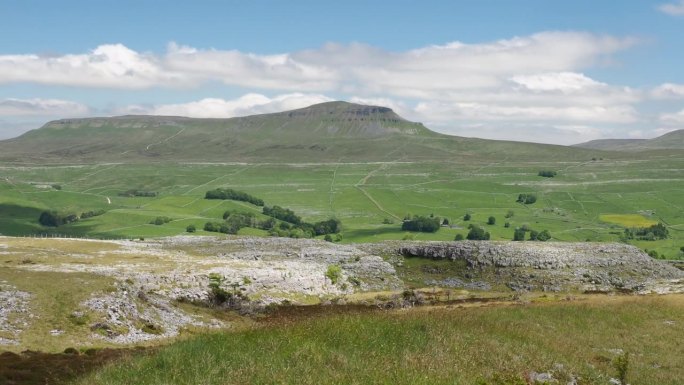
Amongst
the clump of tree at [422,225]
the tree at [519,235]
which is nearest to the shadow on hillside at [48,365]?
the tree at [519,235]

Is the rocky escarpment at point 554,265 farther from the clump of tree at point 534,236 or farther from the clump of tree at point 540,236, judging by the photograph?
the clump of tree at point 540,236

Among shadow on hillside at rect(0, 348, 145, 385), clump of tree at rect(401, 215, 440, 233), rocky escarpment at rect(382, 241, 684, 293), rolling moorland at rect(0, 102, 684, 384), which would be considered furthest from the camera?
clump of tree at rect(401, 215, 440, 233)

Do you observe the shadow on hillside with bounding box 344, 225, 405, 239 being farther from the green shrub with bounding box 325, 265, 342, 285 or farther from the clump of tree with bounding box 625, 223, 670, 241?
the green shrub with bounding box 325, 265, 342, 285

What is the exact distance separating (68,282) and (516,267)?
66.7 meters

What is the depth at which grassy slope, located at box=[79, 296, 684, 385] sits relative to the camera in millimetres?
18172

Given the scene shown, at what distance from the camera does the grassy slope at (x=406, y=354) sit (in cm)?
1817

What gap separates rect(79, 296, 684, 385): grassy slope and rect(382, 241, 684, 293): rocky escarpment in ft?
179

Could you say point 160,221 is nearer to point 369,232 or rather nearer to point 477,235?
point 369,232

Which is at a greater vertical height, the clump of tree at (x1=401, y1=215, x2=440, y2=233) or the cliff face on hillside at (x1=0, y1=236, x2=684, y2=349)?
the cliff face on hillside at (x1=0, y1=236, x2=684, y2=349)

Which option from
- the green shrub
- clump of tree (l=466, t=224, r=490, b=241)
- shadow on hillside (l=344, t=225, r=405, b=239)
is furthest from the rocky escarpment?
A: shadow on hillside (l=344, t=225, r=405, b=239)

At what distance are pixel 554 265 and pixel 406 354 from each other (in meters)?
80.3

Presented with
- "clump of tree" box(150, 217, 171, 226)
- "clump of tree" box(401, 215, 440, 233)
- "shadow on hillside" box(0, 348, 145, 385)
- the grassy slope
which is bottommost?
"clump of tree" box(401, 215, 440, 233)

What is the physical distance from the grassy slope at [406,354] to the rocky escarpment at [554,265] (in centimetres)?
5454

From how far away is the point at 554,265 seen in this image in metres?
94.3
